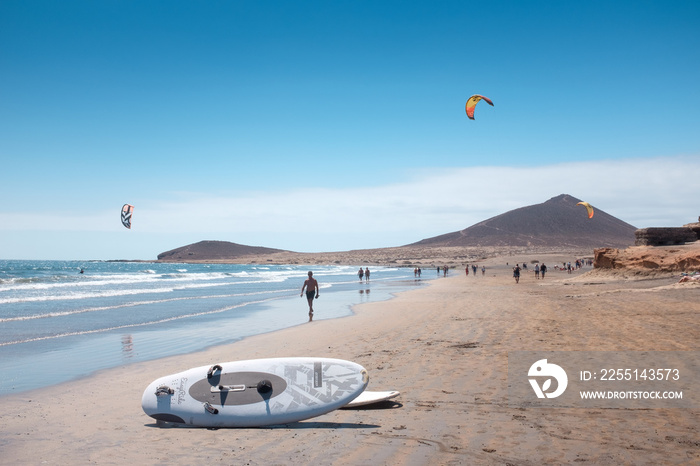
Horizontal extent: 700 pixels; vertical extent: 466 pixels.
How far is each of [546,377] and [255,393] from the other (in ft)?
12.2

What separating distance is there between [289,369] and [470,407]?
2.04 m

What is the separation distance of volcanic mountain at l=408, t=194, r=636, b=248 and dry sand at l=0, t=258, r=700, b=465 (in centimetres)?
13387

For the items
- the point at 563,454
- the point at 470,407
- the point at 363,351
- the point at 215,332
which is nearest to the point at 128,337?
the point at 215,332

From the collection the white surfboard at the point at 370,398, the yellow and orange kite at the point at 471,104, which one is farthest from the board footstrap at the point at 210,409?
the yellow and orange kite at the point at 471,104

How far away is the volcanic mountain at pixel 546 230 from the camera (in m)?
144

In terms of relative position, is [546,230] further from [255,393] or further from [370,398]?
[255,393]

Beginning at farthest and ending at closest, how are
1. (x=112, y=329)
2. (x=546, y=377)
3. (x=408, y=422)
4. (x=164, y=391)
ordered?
(x=112, y=329), (x=546, y=377), (x=164, y=391), (x=408, y=422)

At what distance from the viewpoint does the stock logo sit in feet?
19.4

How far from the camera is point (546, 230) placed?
157875mm

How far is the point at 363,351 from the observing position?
9.11 metres

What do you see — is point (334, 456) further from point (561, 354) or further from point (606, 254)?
point (606, 254)

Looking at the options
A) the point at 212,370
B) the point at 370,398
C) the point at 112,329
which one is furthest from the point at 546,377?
the point at 112,329

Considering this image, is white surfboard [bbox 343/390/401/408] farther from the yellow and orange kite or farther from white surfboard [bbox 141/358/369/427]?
the yellow and orange kite

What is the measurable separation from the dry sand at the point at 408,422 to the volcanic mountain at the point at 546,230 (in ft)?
439
